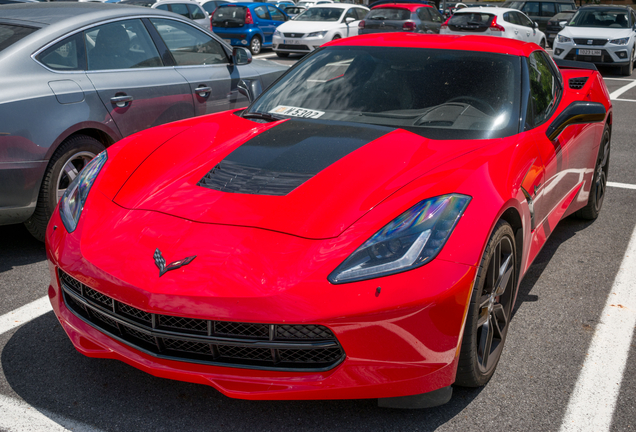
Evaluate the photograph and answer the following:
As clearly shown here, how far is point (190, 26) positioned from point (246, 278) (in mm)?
3930

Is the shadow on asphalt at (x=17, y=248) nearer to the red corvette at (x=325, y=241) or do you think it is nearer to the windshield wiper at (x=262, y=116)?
the red corvette at (x=325, y=241)

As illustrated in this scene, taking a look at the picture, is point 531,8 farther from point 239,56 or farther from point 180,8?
point 239,56

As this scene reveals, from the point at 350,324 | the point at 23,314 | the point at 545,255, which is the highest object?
the point at 350,324

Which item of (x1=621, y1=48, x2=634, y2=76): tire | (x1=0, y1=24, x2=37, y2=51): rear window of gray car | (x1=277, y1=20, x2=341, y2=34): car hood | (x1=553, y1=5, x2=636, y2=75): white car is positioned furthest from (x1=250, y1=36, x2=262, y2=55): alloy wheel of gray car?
(x1=0, y1=24, x2=37, y2=51): rear window of gray car

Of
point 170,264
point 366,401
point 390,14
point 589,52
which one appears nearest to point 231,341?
point 170,264

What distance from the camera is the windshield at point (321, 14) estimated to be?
60.0 feet

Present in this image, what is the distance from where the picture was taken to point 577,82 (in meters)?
4.70

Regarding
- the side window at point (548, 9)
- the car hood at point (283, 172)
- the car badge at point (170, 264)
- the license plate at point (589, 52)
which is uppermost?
the car hood at point (283, 172)

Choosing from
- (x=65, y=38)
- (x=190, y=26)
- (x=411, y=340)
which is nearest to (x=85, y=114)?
(x=65, y=38)

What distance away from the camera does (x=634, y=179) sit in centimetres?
625

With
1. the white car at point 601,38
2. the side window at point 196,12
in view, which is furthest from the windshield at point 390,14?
the side window at point 196,12

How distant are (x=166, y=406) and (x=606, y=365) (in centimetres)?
200

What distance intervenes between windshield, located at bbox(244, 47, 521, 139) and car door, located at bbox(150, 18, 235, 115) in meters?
1.63

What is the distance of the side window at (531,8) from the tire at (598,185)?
71.3 feet
